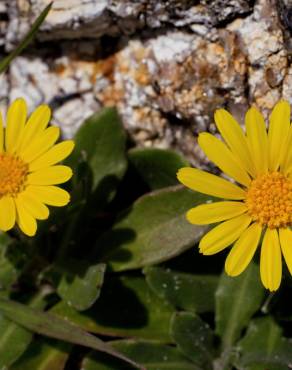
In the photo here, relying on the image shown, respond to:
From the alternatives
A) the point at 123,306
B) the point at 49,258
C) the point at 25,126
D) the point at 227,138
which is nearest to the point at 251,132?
the point at 227,138

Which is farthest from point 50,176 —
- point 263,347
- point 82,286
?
point 263,347

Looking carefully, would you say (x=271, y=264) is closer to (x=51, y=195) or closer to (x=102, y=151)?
(x=51, y=195)

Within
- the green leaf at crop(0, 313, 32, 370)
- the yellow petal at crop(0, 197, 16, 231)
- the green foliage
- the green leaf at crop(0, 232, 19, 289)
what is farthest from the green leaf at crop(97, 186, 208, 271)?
the yellow petal at crop(0, 197, 16, 231)

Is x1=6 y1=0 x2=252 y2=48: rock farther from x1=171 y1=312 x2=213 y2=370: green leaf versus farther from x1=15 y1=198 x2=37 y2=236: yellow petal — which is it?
x1=171 y1=312 x2=213 y2=370: green leaf

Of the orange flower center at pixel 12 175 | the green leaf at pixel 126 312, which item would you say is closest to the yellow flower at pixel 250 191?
the orange flower center at pixel 12 175

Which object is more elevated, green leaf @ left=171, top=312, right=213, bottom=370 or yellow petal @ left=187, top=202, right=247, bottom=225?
yellow petal @ left=187, top=202, right=247, bottom=225

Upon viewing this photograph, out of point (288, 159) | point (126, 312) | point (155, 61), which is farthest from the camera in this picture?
point (155, 61)
